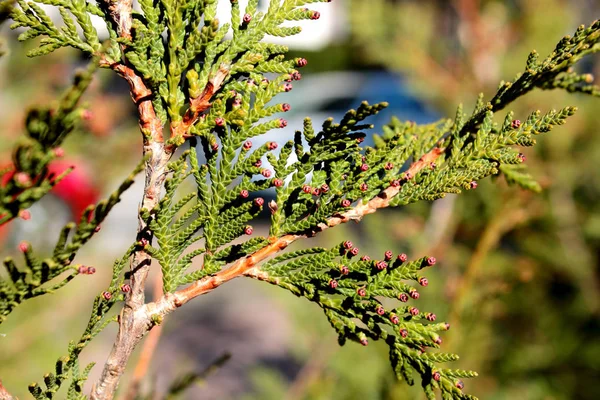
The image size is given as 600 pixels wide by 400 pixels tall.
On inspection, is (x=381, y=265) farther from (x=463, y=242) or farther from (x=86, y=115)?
(x=463, y=242)

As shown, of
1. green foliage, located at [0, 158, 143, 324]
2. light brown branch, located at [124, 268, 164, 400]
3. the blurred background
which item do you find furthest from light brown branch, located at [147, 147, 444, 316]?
the blurred background

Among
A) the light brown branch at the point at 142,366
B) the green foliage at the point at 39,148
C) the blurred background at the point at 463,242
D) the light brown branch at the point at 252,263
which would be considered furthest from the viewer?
the blurred background at the point at 463,242

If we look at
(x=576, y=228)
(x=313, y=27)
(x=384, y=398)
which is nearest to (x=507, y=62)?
(x=576, y=228)

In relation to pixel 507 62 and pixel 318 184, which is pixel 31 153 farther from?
pixel 507 62

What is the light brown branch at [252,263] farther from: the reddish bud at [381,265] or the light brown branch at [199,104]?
the light brown branch at [199,104]

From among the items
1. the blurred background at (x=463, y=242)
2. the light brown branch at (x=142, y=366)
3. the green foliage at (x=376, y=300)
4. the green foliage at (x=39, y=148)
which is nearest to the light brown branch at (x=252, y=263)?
the green foliage at (x=376, y=300)

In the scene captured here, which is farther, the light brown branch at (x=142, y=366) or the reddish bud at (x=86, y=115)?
the light brown branch at (x=142, y=366)

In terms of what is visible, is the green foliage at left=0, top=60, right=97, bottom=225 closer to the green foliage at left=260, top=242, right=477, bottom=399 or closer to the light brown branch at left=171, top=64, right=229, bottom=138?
the light brown branch at left=171, top=64, right=229, bottom=138
